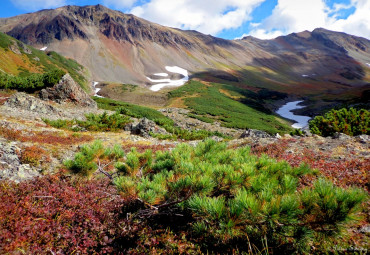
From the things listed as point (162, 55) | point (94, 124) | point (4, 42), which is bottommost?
point (94, 124)

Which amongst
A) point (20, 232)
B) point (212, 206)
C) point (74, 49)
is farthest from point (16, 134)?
point (74, 49)

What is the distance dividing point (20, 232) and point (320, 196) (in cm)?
321

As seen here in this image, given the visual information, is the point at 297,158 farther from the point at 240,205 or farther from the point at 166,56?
the point at 166,56

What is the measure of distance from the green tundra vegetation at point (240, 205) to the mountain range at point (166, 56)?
251 feet

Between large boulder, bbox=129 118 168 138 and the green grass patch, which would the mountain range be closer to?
the green grass patch

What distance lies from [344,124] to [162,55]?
110910 mm

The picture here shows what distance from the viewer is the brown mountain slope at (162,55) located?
89250mm

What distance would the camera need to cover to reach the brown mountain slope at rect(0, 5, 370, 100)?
89250 mm

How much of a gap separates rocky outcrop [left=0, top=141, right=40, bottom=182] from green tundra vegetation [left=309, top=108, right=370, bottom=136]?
12129 mm

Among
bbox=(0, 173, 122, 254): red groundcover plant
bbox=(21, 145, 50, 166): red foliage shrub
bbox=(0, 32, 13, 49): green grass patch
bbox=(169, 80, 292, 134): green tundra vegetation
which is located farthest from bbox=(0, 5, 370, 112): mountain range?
bbox=(0, 173, 122, 254): red groundcover plant

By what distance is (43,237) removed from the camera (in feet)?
7.48

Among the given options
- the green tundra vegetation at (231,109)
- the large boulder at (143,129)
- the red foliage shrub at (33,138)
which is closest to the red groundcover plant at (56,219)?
the red foliage shrub at (33,138)

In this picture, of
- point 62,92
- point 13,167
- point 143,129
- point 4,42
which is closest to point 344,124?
point 143,129

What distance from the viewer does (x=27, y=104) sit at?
50.4ft
